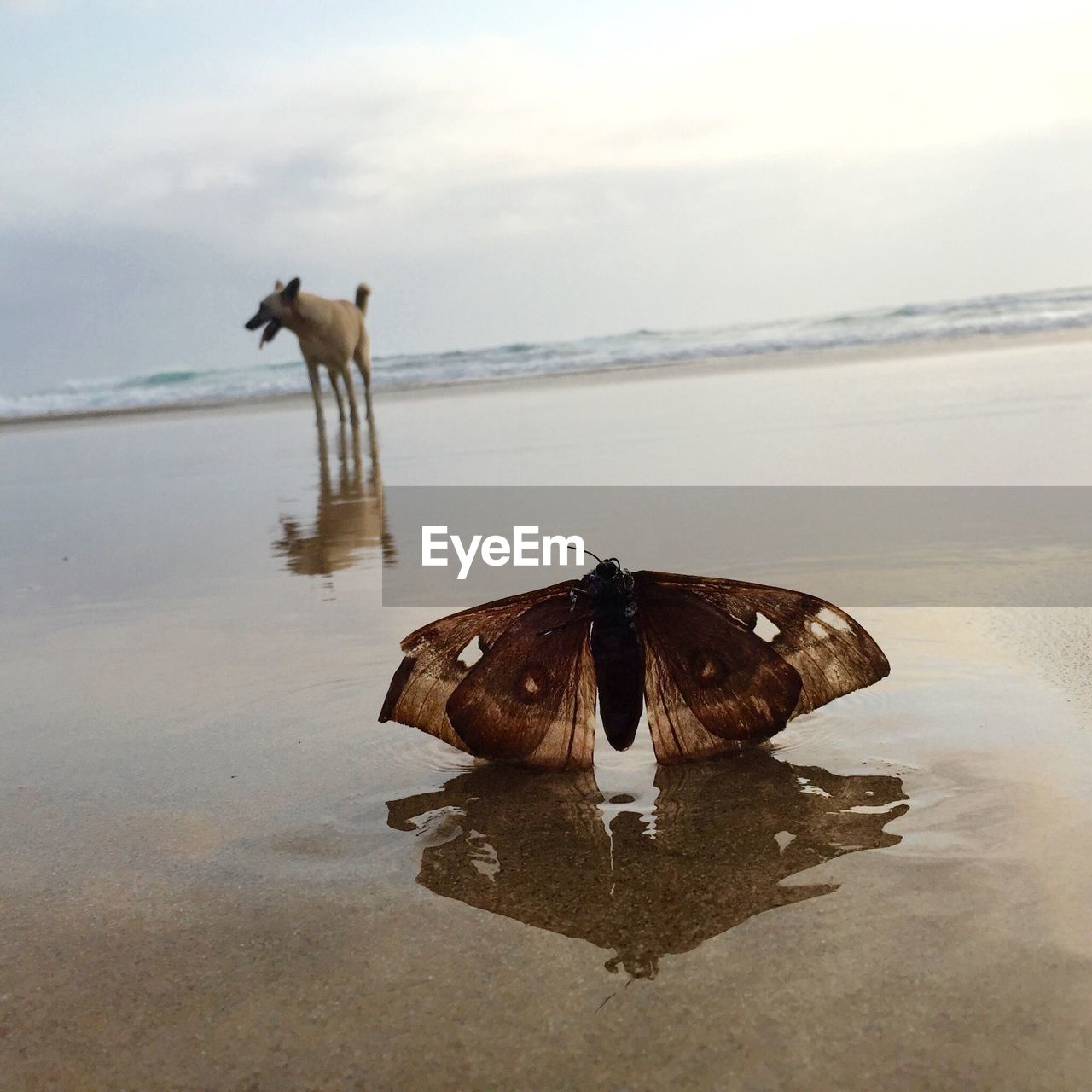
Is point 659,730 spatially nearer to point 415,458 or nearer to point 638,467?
point 638,467

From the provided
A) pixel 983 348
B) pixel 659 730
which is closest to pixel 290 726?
pixel 659 730

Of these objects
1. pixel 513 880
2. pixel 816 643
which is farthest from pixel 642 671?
Result: pixel 513 880

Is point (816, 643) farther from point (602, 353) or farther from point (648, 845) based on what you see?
point (602, 353)

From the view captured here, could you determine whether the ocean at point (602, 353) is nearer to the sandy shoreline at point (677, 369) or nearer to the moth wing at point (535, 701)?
the sandy shoreline at point (677, 369)

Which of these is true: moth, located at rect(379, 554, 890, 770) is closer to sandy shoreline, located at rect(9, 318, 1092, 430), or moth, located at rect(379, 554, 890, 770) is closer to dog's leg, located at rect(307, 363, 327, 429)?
dog's leg, located at rect(307, 363, 327, 429)

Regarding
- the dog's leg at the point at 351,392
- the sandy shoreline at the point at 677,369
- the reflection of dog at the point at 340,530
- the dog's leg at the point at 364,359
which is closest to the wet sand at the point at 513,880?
the reflection of dog at the point at 340,530

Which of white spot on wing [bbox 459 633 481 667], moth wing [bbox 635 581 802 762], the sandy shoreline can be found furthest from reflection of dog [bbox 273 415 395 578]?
the sandy shoreline

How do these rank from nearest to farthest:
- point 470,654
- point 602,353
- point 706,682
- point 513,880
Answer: point 513,880
point 706,682
point 470,654
point 602,353
